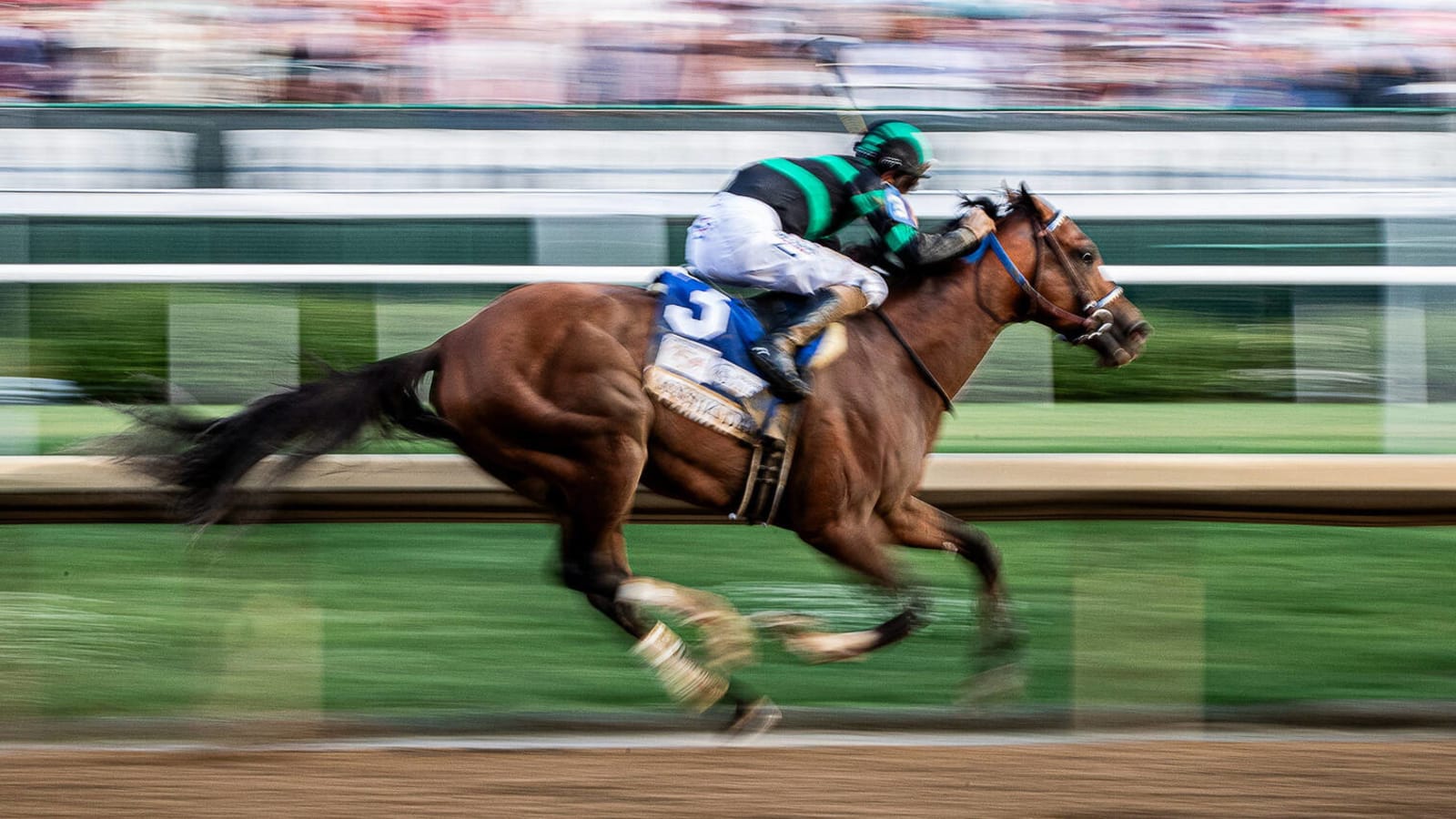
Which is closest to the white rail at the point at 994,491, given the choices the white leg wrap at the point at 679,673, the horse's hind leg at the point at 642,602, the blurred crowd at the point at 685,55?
the horse's hind leg at the point at 642,602

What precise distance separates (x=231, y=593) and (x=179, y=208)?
1.84 meters

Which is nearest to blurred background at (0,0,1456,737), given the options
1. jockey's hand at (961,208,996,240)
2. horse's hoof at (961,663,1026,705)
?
horse's hoof at (961,663,1026,705)

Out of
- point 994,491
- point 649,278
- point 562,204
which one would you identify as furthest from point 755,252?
point 562,204

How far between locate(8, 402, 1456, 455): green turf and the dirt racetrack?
1016 mm

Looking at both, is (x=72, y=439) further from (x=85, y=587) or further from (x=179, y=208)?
(x=179, y=208)

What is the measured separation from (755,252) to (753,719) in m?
1.11

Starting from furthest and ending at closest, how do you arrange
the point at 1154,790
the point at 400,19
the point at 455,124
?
the point at 400,19, the point at 455,124, the point at 1154,790

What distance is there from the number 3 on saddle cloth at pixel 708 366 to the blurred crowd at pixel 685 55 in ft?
9.79

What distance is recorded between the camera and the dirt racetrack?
11.9 feet

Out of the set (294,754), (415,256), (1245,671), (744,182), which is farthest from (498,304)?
(1245,671)

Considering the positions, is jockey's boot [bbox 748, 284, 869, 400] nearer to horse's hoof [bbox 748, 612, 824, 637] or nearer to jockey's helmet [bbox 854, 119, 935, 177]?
jockey's helmet [bbox 854, 119, 935, 177]

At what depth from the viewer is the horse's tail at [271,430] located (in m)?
4.16

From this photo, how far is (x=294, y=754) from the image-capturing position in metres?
4.11

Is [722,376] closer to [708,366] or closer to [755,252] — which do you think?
[708,366]
